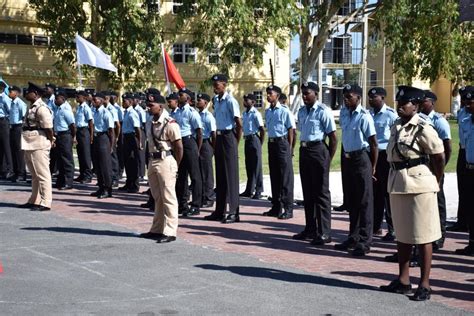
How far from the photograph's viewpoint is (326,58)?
66000mm

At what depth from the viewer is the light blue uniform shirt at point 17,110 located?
1792 cm

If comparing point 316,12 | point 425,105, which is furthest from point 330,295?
point 316,12

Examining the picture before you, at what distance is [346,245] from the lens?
10.1 m

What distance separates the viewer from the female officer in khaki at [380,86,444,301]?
764 centimetres

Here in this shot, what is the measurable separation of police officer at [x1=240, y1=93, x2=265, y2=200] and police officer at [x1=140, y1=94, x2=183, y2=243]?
510 centimetres

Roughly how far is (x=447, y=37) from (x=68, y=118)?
20630 millimetres

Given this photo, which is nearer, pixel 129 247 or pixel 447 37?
pixel 129 247

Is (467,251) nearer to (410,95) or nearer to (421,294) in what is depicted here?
(421,294)

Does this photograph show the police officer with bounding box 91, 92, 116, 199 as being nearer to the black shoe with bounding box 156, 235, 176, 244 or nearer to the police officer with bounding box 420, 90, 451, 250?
the black shoe with bounding box 156, 235, 176, 244

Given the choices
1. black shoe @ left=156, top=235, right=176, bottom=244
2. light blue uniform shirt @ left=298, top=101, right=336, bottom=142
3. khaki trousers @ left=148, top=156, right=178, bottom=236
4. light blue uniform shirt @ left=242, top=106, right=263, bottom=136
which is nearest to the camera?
black shoe @ left=156, top=235, right=176, bottom=244

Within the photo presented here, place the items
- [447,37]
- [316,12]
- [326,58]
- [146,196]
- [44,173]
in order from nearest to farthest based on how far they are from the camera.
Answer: [44,173], [146,196], [447,37], [316,12], [326,58]

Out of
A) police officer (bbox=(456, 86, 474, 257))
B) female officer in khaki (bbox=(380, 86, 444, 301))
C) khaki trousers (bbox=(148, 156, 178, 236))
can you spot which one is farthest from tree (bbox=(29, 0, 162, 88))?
female officer in khaki (bbox=(380, 86, 444, 301))

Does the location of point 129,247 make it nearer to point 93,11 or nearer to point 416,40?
point 93,11

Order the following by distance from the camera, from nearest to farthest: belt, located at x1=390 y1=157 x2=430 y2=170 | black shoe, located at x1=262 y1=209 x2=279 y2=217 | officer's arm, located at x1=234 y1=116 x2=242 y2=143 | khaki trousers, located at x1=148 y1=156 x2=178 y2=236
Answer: belt, located at x1=390 y1=157 x2=430 y2=170, khaki trousers, located at x1=148 y1=156 x2=178 y2=236, officer's arm, located at x1=234 y1=116 x2=242 y2=143, black shoe, located at x1=262 y1=209 x2=279 y2=217
